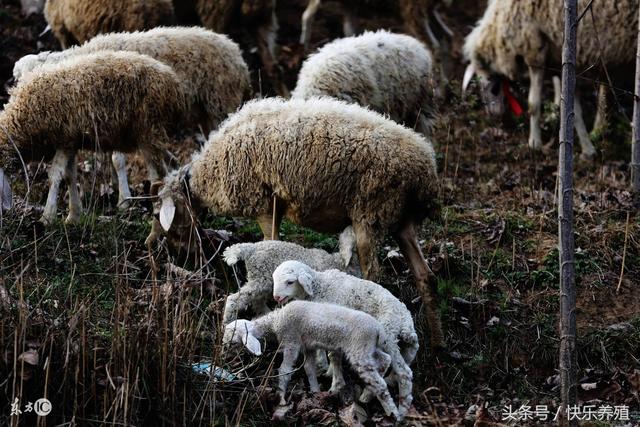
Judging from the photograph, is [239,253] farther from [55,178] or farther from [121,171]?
[121,171]

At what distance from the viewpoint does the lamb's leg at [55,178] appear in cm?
813

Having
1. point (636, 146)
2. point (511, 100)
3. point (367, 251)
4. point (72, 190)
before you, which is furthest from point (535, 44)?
→ point (72, 190)

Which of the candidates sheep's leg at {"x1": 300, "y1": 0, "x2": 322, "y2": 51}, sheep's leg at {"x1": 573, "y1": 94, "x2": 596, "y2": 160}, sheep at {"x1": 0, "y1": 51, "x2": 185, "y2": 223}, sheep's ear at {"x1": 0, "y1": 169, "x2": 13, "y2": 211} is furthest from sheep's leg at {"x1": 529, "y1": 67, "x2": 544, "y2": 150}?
sheep's ear at {"x1": 0, "y1": 169, "x2": 13, "y2": 211}

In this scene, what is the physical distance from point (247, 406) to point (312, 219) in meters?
1.89

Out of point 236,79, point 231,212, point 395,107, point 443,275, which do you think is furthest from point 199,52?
point 443,275

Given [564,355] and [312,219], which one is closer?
[564,355]

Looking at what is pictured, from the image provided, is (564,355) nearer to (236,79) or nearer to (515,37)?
(236,79)

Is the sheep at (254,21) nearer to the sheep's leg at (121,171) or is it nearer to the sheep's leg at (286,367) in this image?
the sheep's leg at (121,171)

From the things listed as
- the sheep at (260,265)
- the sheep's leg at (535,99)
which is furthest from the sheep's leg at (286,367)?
the sheep's leg at (535,99)

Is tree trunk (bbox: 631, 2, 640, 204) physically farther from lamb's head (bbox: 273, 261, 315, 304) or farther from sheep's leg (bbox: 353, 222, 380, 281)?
lamb's head (bbox: 273, 261, 315, 304)

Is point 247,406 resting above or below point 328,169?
below

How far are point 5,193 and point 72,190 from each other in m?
0.55

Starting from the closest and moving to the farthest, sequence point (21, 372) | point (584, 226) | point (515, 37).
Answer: point (21, 372), point (584, 226), point (515, 37)

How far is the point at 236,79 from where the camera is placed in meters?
9.56
